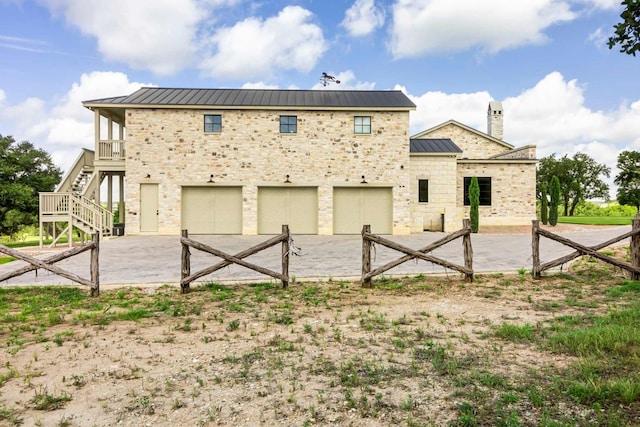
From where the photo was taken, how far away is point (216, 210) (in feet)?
65.9

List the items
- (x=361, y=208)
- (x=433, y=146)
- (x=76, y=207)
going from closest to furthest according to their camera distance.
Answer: (x=76, y=207), (x=361, y=208), (x=433, y=146)

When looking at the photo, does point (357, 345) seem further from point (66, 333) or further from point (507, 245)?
point (507, 245)

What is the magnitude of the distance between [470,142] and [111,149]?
24.2 meters

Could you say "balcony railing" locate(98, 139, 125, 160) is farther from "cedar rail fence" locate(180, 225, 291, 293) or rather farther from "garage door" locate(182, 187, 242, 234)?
"cedar rail fence" locate(180, 225, 291, 293)

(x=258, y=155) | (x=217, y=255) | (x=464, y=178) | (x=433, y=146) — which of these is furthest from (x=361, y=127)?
(x=217, y=255)

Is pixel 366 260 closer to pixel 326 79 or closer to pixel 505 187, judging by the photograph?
pixel 505 187

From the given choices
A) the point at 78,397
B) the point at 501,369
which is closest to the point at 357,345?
the point at 501,369

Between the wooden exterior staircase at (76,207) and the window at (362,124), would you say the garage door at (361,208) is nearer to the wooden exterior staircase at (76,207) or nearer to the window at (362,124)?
the window at (362,124)

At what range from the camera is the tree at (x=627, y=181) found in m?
41.7

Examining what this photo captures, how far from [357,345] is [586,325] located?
3.36 metres

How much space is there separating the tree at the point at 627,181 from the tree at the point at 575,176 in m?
1.58

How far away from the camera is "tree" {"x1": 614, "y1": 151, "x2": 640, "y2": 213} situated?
1641 inches

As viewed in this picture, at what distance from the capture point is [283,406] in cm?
329

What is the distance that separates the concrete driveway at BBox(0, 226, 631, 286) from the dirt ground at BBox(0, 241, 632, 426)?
5.91ft
